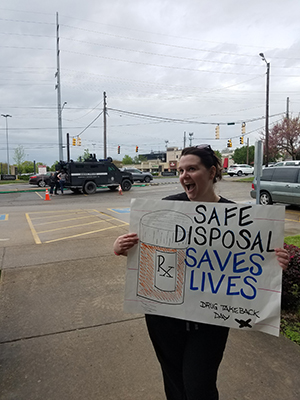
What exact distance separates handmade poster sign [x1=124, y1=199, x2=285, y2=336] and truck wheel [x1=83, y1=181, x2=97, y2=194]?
61.4 ft

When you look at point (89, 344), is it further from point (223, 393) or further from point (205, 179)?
point (205, 179)

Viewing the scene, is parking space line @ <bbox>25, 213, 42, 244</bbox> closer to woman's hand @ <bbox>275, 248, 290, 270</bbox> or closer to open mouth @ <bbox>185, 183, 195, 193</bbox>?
open mouth @ <bbox>185, 183, 195, 193</bbox>

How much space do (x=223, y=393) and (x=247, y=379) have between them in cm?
26

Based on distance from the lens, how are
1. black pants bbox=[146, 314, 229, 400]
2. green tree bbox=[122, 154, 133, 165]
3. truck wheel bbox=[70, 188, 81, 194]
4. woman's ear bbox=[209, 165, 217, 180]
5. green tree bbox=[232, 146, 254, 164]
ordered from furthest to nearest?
green tree bbox=[122, 154, 133, 165]
green tree bbox=[232, 146, 254, 164]
truck wheel bbox=[70, 188, 81, 194]
woman's ear bbox=[209, 165, 217, 180]
black pants bbox=[146, 314, 229, 400]

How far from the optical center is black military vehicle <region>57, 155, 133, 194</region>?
19.8 m

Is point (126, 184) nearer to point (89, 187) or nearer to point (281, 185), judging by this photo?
point (89, 187)

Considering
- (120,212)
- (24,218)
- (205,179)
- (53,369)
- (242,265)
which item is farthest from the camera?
(120,212)

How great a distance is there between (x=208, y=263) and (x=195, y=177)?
1.66ft

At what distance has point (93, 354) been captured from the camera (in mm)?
2729

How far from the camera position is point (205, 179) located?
1.92 metres

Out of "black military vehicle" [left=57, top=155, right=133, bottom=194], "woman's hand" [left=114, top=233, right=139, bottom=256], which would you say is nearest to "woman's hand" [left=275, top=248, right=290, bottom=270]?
"woman's hand" [left=114, top=233, right=139, bottom=256]

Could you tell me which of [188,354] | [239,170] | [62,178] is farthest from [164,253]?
[239,170]

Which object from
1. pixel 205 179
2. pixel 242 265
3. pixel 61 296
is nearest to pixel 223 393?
pixel 242 265

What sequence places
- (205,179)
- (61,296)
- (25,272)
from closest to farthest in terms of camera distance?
1. (205,179)
2. (61,296)
3. (25,272)
